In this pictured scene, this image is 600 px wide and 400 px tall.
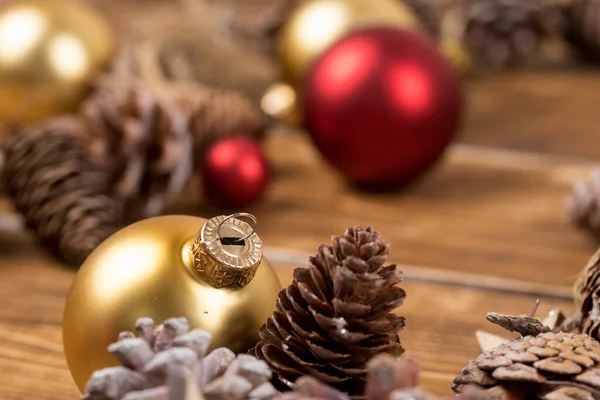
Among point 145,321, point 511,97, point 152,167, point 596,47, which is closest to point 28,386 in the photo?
point 145,321

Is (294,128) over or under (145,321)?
under

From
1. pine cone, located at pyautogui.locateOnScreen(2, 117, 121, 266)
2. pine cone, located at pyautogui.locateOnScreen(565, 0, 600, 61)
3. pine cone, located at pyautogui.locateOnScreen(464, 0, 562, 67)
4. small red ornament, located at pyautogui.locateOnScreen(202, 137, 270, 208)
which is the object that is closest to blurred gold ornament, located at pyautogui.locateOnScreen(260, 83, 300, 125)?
small red ornament, located at pyautogui.locateOnScreen(202, 137, 270, 208)

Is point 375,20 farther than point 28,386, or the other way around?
point 375,20

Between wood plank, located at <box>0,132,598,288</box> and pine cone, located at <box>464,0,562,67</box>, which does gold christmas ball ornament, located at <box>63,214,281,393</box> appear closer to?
wood plank, located at <box>0,132,598,288</box>

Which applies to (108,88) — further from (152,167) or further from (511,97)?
(511,97)

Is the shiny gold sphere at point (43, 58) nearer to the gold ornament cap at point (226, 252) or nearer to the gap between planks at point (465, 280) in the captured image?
the gap between planks at point (465, 280)

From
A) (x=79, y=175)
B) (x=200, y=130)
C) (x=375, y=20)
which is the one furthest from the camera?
(x=375, y=20)

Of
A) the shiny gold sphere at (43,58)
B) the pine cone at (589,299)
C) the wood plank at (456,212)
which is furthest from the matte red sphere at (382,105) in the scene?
the pine cone at (589,299)
